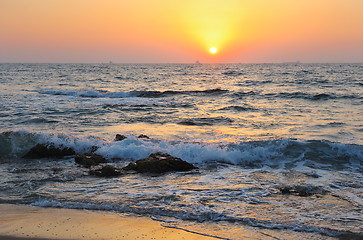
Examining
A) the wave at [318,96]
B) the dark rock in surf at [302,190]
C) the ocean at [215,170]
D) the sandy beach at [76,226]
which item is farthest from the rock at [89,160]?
the wave at [318,96]

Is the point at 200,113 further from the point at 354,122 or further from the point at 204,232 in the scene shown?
the point at 204,232

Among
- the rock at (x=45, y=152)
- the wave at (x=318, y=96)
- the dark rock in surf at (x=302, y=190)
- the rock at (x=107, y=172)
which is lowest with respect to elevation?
the rock at (x=45, y=152)

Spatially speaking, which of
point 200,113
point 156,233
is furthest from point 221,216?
point 200,113

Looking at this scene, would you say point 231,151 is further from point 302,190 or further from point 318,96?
point 318,96

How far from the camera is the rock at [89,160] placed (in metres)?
8.49

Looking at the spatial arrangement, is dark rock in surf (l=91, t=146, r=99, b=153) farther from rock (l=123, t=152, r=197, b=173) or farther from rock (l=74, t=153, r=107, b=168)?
rock (l=123, t=152, r=197, b=173)

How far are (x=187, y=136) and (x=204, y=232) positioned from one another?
736cm

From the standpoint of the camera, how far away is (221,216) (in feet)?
16.9

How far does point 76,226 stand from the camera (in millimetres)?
4703

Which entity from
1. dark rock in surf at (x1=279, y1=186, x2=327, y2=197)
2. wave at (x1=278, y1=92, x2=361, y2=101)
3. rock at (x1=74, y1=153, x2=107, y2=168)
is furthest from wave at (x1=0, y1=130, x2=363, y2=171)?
wave at (x1=278, y1=92, x2=361, y2=101)


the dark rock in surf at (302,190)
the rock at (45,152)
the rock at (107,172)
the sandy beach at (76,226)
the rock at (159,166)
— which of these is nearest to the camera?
the sandy beach at (76,226)

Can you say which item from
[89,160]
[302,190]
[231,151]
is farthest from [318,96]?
[89,160]

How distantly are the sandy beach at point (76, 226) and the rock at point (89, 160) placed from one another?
3.03m

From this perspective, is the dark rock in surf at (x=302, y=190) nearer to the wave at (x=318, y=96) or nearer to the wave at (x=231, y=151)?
the wave at (x=231, y=151)
